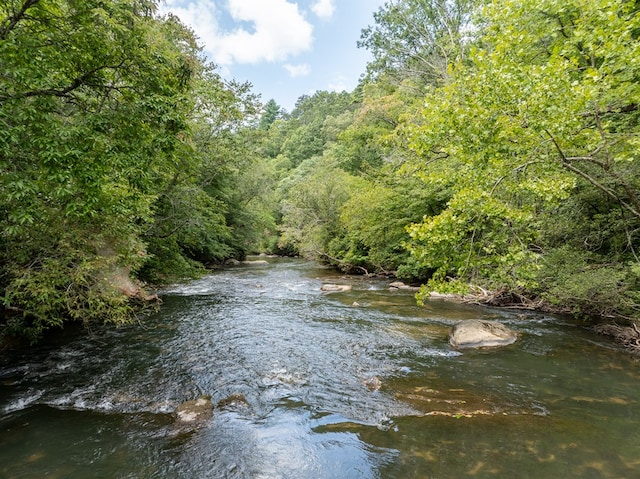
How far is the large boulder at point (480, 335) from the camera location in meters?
Answer: 8.77

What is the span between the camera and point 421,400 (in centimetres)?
604

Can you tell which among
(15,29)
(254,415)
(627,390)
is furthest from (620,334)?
(15,29)

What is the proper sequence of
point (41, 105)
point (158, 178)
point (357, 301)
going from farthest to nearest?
point (357, 301)
point (158, 178)
point (41, 105)

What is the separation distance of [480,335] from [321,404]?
5.09m

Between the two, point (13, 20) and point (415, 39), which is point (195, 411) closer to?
point (13, 20)

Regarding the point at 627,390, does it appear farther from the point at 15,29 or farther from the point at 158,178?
the point at 158,178

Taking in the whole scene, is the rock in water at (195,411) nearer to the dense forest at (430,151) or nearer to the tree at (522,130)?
the dense forest at (430,151)

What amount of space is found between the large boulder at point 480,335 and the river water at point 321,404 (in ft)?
1.23

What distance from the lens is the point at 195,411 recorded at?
5684mm

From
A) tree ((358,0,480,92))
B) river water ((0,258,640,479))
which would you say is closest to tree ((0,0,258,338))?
river water ((0,258,640,479))

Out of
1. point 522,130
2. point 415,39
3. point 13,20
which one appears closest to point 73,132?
point 13,20

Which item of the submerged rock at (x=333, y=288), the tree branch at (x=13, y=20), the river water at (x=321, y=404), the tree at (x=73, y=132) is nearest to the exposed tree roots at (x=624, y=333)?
the river water at (x=321, y=404)

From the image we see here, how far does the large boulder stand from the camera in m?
8.77

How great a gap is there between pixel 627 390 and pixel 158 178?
13.4m
